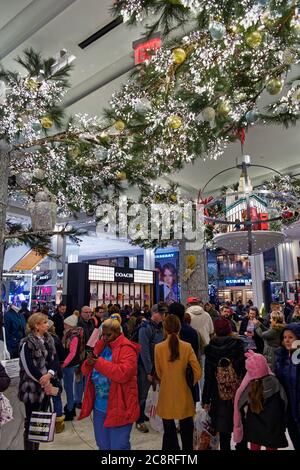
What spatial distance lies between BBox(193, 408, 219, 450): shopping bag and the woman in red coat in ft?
2.46

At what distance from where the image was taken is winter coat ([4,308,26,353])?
22.3 feet

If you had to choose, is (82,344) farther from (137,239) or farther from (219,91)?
(219,91)

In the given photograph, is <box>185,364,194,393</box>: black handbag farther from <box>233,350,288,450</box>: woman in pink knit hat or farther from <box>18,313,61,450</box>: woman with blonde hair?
<box>18,313,61,450</box>: woman with blonde hair

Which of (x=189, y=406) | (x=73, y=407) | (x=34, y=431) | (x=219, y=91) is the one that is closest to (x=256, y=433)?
(x=189, y=406)

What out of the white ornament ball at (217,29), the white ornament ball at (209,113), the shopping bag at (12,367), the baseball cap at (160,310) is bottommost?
the shopping bag at (12,367)

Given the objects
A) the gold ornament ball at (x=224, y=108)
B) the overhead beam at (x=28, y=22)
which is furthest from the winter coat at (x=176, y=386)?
the overhead beam at (x=28, y=22)

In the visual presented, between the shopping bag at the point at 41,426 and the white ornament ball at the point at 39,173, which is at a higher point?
the white ornament ball at the point at 39,173

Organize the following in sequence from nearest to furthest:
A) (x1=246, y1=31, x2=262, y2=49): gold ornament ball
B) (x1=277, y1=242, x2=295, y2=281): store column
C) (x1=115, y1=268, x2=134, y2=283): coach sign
→ 1. (x1=246, y1=31, x2=262, y2=49): gold ornament ball
2. (x1=115, y1=268, x2=134, y2=283): coach sign
3. (x1=277, y1=242, x2=295, y2=281): store column

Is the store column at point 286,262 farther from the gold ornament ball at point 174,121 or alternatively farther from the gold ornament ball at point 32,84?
the gold ornament ball at point 32,84

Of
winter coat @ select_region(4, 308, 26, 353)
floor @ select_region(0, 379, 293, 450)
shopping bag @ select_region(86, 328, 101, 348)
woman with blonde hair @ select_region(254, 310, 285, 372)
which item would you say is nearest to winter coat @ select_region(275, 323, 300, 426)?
woman with blonde hair @ select_region(254, 310, 285, 372)

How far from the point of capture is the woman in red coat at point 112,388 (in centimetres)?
271

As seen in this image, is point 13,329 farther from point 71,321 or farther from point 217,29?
point 217,29

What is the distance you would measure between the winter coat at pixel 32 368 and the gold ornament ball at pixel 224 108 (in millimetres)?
2702

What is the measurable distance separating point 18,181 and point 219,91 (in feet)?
7.86
